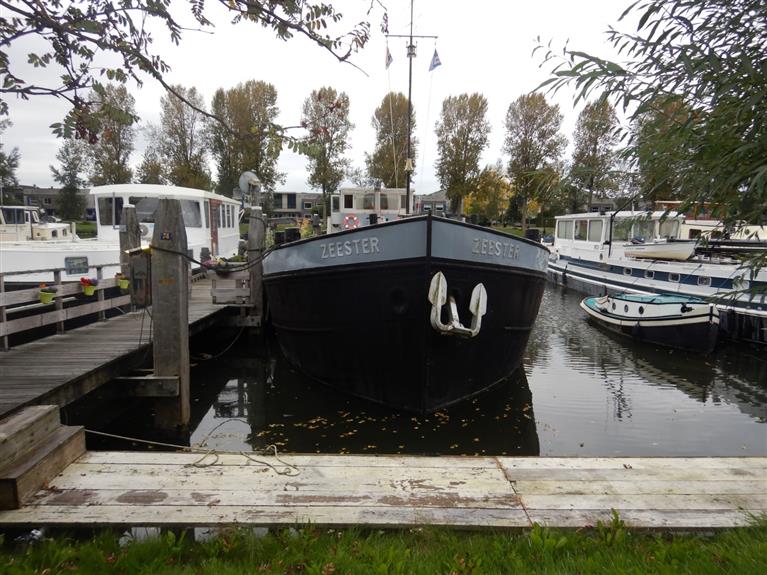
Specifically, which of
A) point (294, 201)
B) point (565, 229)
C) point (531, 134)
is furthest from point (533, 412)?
point (294, 201)

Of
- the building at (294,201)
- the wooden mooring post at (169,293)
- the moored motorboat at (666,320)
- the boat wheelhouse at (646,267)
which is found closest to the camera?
the wooden mooring post at (169,293)

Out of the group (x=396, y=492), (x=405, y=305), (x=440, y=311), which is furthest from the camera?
(x=405, y=305)

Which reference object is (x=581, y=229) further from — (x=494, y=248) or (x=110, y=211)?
(x=110, y=211)

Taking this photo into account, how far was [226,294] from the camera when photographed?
33.6 ft

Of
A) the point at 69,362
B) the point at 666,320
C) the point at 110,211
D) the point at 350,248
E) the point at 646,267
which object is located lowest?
the point at 666,320

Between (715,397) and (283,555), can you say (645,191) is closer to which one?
(283,555)

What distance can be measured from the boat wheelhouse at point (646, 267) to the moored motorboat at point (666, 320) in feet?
1.93

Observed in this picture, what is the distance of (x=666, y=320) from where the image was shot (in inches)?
444

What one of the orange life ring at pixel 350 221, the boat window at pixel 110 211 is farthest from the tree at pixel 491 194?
the boat window at pixel 110 211

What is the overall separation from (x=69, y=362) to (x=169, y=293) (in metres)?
1.33

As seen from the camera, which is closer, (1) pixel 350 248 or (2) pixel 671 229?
(1) pixel 350 248

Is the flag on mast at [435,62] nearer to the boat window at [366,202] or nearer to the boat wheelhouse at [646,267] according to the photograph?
the boat window at [366,202]

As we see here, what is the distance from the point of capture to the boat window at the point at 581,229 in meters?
20.8

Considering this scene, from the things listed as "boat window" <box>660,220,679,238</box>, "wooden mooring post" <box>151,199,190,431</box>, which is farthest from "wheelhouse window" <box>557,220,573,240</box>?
"wooden mooring post" <box>151,199,190,431</box>
